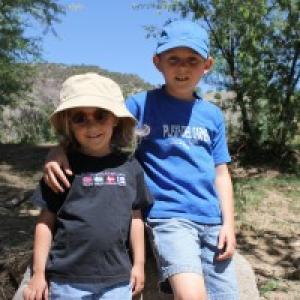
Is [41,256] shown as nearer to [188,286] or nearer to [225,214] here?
[188,286]

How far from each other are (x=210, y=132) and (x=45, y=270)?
1.04 m

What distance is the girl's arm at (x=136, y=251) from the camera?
7.79 feet

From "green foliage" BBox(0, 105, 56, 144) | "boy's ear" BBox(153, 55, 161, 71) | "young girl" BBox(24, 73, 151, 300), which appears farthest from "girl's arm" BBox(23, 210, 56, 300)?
"green foliage" BBox(0, 105, 56, 144)

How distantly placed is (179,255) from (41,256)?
1.92 feet

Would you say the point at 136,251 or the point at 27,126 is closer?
the point at 136,251

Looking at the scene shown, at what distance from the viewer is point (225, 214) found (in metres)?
2.68

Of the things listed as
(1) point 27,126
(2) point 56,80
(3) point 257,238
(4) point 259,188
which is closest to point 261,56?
(4) point 259,188

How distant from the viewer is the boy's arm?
258 cm

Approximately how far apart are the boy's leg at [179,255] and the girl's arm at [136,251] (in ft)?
0.35

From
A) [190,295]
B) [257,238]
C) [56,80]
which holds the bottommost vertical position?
[257,238]

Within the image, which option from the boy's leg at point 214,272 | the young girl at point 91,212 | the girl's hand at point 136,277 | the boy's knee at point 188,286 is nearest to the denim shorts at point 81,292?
the young girl at point 91,212

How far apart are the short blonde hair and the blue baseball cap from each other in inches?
15.7

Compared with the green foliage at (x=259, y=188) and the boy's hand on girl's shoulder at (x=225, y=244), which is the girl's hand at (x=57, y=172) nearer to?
the boy's hand on girl's shoulder at (x=225, y=244)

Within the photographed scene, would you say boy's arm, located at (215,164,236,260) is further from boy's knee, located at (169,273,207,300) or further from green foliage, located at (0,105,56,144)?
green foliage, located at (0,105,56,144)
